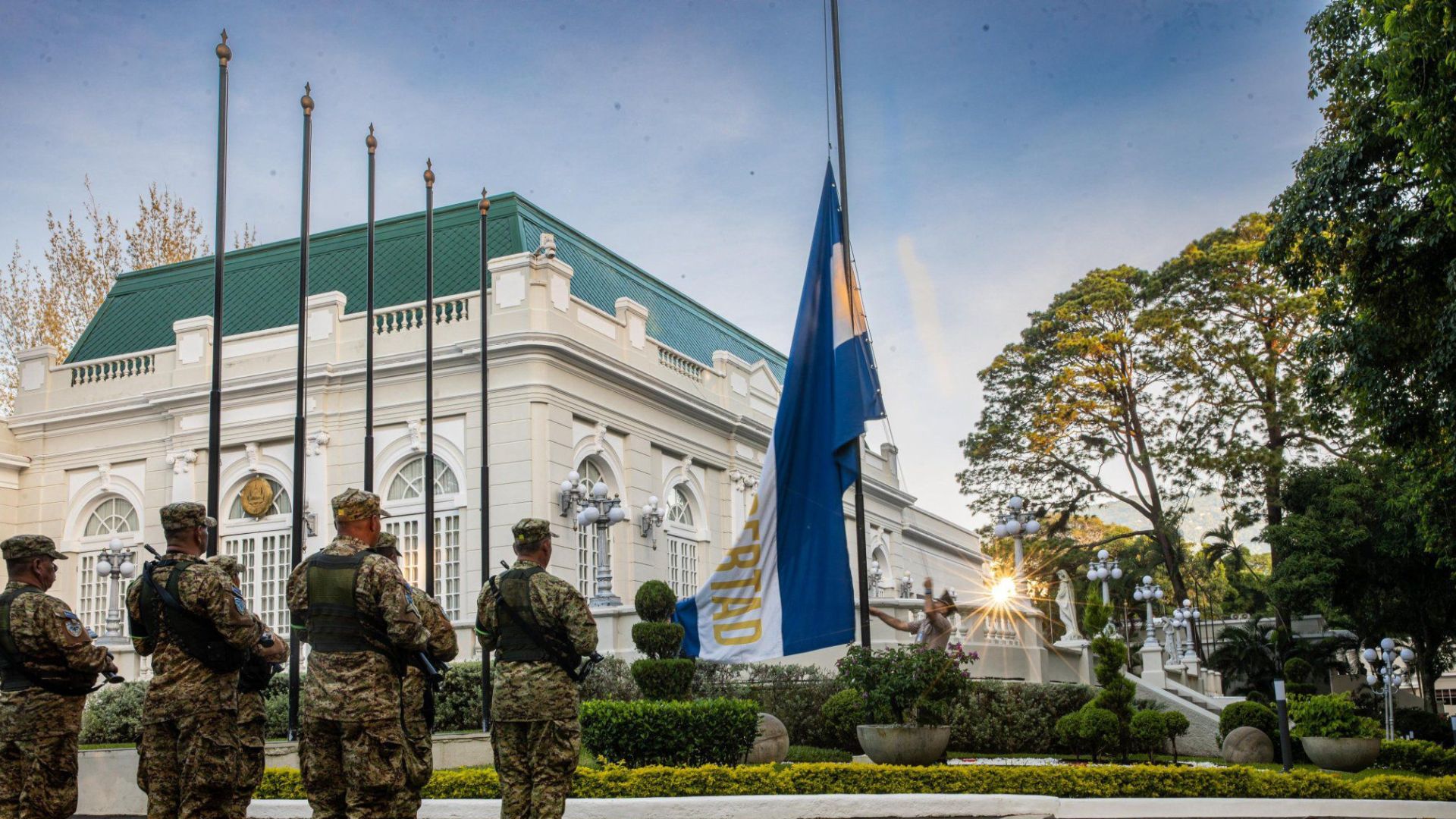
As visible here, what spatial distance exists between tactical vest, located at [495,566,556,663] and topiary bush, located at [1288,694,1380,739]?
13903 millimetres

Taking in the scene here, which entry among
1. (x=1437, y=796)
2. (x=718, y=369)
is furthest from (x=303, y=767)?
(x=718, y=369)

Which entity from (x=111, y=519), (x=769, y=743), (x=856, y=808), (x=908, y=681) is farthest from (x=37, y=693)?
(x=111, y=519)

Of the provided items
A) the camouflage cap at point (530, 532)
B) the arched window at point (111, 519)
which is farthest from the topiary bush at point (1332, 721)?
the arched window at point (111, 519)

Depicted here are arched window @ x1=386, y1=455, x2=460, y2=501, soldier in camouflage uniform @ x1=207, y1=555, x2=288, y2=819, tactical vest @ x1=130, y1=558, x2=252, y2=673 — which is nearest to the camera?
tactical vest @ x1=130, y1=558, x2=252, y2=673

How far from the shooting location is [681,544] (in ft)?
103

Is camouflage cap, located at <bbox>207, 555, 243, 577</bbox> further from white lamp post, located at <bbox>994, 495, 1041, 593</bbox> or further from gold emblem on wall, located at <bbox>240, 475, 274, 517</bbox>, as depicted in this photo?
white lamp post, located at <bbox>994, 495, 1041, 593</bbox>

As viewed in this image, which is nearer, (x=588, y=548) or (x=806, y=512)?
(x=806, y=512)

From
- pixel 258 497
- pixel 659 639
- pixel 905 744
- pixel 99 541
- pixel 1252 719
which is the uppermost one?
pixel 258 497

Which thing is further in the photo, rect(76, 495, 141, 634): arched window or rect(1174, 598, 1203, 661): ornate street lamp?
rect(1174, 598, 1203, 661): ornate street lamp

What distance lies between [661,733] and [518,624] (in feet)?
16.8

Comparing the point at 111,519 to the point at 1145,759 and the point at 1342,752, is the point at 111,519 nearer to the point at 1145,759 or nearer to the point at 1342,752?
the point at 1145,759

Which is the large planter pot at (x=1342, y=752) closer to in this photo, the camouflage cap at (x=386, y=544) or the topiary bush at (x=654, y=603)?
the topiary bush at (x=654, y=603)

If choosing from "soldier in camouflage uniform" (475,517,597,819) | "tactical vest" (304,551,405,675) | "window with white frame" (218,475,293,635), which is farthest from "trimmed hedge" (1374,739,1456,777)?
"window with white frame" (218,475,293,635)

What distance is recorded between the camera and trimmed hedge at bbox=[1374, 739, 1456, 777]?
1941cm
